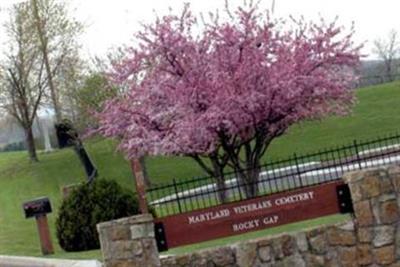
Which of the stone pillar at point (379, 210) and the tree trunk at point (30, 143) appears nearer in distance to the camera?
the stone pillar at point (379, 210)

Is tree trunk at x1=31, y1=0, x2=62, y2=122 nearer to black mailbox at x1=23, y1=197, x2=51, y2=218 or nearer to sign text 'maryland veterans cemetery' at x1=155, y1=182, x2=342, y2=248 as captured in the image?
black mailbox at x1=23, y1=197, x2=51, y2=218

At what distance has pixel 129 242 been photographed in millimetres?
8227

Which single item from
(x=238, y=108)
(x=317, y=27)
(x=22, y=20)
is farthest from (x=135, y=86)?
(x=22, y=20)

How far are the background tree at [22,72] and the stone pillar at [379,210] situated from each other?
24965 millimetres

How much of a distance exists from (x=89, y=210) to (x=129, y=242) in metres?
3.20

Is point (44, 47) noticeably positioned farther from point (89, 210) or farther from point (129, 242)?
point (129, 242)

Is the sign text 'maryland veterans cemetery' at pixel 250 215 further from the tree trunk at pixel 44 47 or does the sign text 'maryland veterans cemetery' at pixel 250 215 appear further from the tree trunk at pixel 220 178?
the tree trunk at pixel 44 47

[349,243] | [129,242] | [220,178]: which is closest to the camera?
[129,242]

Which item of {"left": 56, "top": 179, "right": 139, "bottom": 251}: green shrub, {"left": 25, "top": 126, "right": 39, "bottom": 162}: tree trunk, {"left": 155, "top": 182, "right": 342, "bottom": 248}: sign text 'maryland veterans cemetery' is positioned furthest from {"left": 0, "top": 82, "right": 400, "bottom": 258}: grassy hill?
{"left": 155, "top": 182, "right": 342, "bottom": 248}: sign text 'maryland veterans cemetery'

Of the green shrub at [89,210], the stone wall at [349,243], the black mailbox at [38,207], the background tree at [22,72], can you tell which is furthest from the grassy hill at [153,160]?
the stone wall at [349,243]

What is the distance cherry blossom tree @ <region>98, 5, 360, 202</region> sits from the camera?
13320 millimetres

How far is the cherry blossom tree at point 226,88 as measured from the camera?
43.7ft

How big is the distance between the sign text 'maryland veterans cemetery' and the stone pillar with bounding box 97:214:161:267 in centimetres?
25

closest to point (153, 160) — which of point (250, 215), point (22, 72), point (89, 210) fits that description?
point (22, 72)
